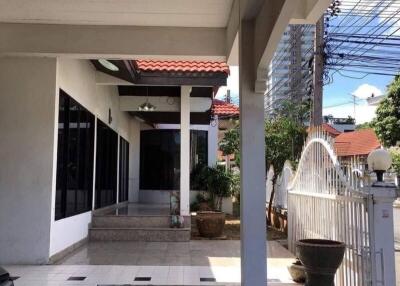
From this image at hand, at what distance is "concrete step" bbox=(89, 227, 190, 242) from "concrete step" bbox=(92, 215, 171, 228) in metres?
0.18

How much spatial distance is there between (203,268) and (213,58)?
310 cm

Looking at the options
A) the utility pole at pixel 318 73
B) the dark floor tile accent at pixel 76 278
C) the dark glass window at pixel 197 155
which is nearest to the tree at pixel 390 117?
the utility pole at pixel 318 73

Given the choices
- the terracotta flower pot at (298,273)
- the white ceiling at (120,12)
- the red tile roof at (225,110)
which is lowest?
the terracotta flower pot at (298,273)

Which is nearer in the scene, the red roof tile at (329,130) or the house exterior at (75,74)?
the house exterior at (75,74)

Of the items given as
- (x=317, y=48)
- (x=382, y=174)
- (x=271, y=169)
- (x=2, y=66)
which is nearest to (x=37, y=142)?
(x=2, y=66)

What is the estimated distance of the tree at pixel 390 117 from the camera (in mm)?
22234

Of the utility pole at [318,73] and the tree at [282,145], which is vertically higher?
the utility pole at [318,73]

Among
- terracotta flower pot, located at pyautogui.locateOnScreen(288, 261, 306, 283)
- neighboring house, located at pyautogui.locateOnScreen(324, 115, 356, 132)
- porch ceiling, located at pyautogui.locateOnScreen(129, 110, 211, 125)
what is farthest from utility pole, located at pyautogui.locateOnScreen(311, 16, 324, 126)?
neighboring house, located at pyautogui.locateOnScreen(324, 115, 356, 132)

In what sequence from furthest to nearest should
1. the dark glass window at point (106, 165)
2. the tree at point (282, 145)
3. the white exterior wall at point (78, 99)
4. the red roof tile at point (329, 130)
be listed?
the tree at point (282, 145), the dark glass window at point (106, 165), the white exterior wall at point (78, 99), the red roof tile at point (329, 130)

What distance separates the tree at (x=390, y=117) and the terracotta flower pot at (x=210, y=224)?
15.8 meters

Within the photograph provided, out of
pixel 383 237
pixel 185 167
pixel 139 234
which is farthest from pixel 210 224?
pixel 383 237

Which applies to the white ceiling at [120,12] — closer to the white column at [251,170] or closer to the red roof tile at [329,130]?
the white column at [251,170]

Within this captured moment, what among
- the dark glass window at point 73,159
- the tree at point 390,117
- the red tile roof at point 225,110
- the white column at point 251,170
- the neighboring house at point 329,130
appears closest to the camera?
the white column at point 251,170

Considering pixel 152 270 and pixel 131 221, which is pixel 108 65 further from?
pixel 152 270
